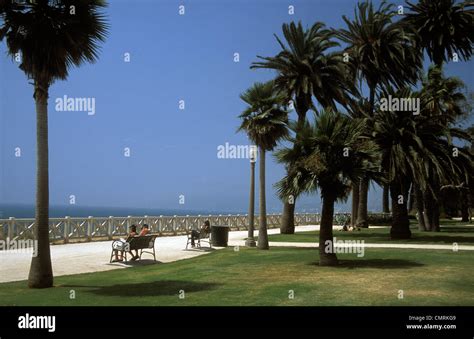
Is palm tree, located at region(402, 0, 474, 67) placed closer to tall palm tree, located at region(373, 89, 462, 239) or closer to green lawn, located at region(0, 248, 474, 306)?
tall palm tree, located at region(373, 89, 462, 239)

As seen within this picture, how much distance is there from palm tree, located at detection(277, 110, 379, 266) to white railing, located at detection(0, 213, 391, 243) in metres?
12.6

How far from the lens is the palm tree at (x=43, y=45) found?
12734 millimetres

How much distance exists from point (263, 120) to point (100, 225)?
449 inches

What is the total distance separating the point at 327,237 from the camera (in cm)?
1609

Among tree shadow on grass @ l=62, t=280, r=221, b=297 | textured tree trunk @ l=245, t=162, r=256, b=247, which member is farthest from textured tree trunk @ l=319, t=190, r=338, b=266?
textured tree trunk @ l=245, t=162, r=256, b=247

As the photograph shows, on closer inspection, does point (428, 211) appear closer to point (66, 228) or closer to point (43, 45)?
point (66, 228)

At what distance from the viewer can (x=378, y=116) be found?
27484mm

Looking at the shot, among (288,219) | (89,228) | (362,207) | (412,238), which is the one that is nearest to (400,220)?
(412,238)

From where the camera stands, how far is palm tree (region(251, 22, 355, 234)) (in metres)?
33.5

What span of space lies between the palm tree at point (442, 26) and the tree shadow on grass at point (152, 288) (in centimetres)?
3389

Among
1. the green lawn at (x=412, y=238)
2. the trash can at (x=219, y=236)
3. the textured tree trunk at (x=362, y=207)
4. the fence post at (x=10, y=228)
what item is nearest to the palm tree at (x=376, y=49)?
the textured tree trunk at (x=362, y=207)

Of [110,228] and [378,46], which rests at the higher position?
[378,46]
